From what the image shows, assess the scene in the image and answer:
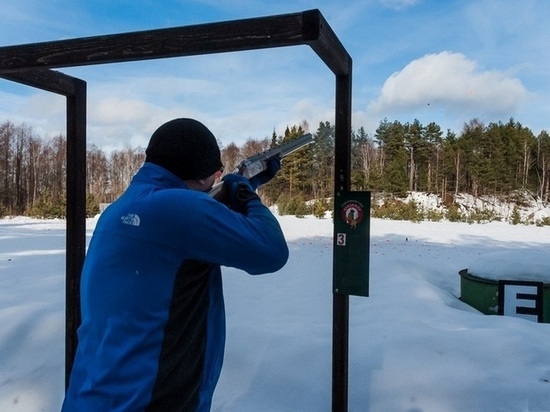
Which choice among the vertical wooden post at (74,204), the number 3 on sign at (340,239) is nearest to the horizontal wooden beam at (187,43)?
the vertical wooden post at (74,204)

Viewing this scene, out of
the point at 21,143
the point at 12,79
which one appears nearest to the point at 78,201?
the point at 12,79

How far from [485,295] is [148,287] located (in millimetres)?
4498

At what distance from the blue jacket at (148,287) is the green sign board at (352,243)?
1.14 metres

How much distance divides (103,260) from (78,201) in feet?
5.41

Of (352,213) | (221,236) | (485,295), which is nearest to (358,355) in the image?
(352,213)

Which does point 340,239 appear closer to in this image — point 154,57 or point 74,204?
point 154,57

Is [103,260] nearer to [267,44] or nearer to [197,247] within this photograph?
[197,247]

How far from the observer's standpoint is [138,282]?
1.10 metres

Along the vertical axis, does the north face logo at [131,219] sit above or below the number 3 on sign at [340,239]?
above

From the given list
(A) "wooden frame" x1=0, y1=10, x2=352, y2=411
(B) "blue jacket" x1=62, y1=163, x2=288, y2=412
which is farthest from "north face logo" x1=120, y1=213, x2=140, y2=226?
(A) "wooden frame" x1=0, y1=10, x2=352, y2=411

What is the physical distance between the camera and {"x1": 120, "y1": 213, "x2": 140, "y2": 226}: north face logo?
1111 millimetres

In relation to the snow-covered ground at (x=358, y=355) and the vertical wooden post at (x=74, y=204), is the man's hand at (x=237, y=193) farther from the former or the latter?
the snow-covered ground at (x=358, y=355)

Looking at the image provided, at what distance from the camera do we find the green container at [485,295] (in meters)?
4.46

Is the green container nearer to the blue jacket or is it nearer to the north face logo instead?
the blue jacket
